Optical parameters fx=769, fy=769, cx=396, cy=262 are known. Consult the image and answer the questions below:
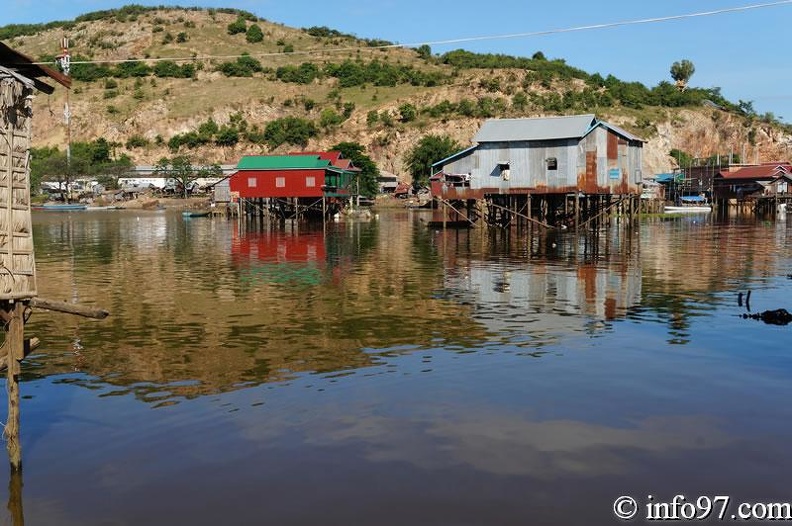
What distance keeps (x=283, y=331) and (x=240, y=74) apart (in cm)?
14486

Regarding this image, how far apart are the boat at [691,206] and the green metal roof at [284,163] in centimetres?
4138

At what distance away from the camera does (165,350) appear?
16.6m

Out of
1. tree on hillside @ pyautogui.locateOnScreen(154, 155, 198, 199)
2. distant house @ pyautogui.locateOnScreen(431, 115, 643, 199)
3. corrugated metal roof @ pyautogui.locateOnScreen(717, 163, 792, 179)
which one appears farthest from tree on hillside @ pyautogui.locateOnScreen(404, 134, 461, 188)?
distant house @ pyautogui.locateOnScreen(431, 115, 643, 199)

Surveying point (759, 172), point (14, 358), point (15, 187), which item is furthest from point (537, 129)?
point (759, 172)

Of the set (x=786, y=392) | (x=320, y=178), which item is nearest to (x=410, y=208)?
(x=320, y=178)

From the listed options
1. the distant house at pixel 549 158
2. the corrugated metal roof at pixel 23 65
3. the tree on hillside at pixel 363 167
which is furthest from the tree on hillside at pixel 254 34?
the corrugated metal roof at pixel 23 65

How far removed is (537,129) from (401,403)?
154 feet

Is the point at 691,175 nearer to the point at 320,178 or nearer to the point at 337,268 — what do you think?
the point at 320,178

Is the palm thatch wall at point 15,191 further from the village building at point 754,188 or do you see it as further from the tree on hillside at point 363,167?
the tree on hillside at point 363,167

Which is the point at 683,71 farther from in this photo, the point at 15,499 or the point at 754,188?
the point at 15,499

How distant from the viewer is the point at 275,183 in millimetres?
76500

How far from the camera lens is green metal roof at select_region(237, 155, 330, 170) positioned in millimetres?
75750

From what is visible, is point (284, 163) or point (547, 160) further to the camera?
point (284, 163)

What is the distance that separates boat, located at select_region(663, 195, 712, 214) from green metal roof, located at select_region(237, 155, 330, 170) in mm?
41384
